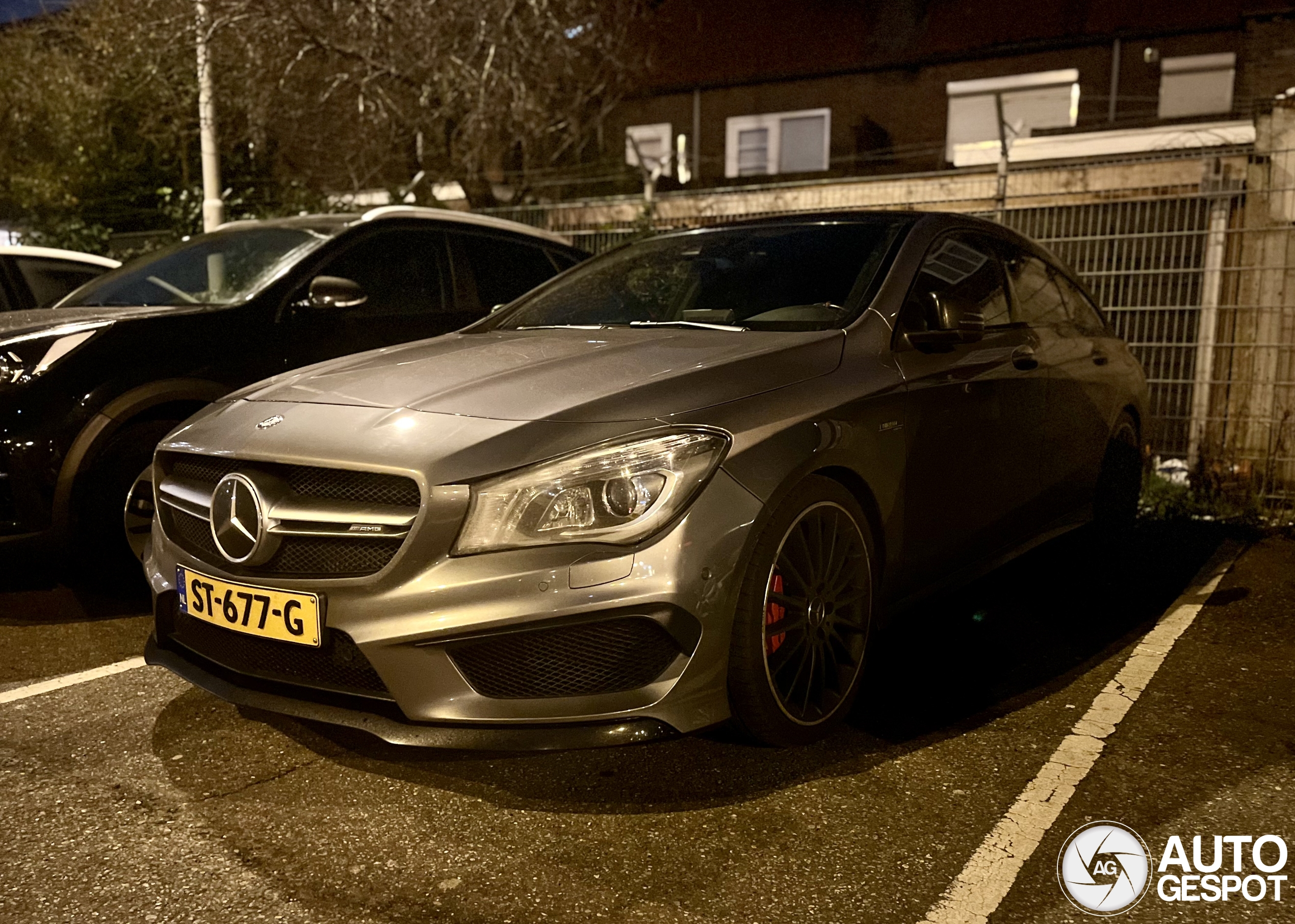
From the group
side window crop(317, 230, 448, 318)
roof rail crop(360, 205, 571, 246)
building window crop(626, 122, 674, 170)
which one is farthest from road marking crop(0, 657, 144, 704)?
building window crop(626, 122, 674, 170)

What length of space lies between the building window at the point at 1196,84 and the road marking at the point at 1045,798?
53.9 ft

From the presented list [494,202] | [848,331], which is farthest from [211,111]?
[848,331]

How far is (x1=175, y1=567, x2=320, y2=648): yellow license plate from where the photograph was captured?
2533 mm

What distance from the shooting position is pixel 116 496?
4.18 metres

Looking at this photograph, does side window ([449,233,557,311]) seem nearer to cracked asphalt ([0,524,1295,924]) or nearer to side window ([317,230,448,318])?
side window ([317,230,448,318])

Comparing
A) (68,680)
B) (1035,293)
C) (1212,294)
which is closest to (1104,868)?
(1035,293)

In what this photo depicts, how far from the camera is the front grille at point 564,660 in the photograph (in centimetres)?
243

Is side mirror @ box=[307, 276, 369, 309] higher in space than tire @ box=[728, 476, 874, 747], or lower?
higher

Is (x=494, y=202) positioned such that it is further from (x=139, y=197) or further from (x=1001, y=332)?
(x=1001, y=332)

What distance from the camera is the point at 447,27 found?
1338cm

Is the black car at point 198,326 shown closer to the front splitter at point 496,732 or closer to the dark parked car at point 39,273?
the dark parked car at point 39,273

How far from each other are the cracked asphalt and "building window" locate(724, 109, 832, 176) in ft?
60.0

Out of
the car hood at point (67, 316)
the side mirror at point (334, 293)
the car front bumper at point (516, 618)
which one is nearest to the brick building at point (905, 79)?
the side mirror at point (334, 293)

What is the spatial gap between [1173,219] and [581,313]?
4.28m
